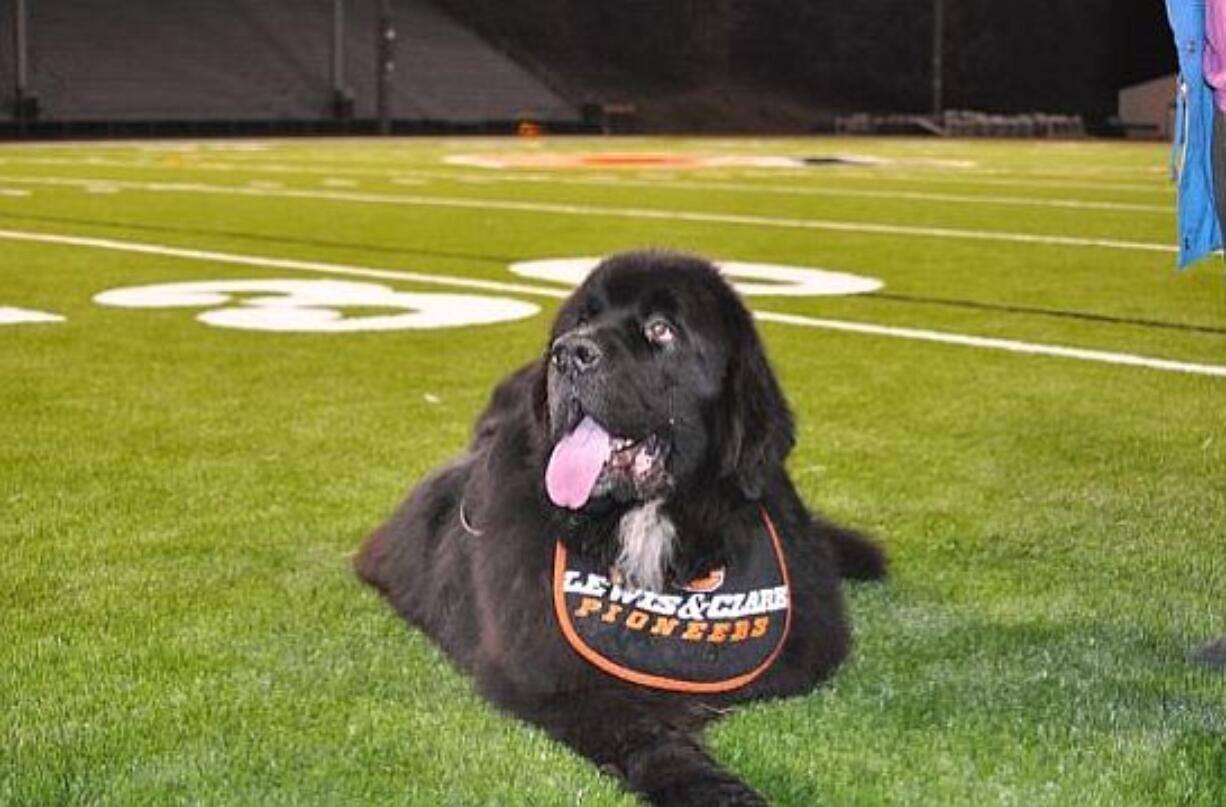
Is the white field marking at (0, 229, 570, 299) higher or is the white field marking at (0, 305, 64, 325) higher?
the white field marking at (0, 229, 570, 299)

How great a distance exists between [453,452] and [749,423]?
2.73 meters

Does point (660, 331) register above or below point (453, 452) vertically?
above

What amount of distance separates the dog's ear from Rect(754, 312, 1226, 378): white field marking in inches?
178

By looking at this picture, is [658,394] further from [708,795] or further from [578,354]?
[708,795]

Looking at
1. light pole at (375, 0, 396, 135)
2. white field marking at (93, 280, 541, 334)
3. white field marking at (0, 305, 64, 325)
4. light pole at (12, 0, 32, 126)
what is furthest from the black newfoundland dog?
light pole at (375, 0, 396, 135)

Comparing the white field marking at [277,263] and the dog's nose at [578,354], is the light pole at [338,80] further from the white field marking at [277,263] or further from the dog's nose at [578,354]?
the dog's nose at [578,354]

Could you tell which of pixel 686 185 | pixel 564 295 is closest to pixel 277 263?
pixel 564 295

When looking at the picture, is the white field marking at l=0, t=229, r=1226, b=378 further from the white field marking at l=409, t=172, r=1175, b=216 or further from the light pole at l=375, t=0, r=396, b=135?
the light pole at l=375, t=0, r=396, b=135

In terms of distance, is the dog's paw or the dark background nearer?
the dog's paw

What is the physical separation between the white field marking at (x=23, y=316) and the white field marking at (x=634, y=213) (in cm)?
680

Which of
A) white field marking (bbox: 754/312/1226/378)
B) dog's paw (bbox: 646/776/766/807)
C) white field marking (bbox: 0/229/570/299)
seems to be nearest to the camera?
dog's paw (bbox: 646/776/766/807)

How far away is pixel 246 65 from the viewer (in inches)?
1817

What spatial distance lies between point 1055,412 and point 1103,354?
1432mm

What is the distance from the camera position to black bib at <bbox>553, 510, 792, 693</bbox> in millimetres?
3355
